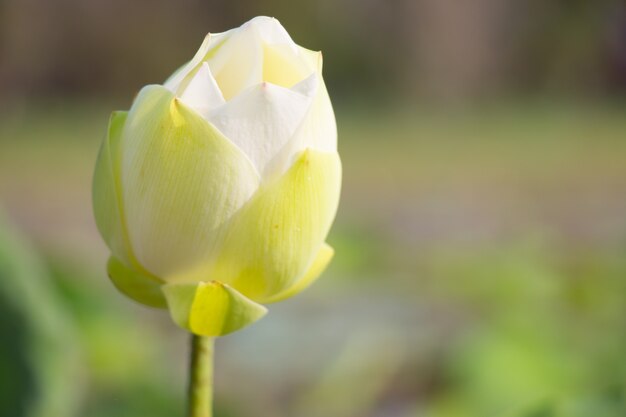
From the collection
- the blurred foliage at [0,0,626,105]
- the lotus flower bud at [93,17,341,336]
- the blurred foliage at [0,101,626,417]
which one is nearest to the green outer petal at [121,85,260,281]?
the lotus flower bud at [93,17,341,336]

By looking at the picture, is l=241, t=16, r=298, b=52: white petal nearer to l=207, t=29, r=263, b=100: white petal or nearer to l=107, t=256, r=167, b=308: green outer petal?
l=207, t=29, r=263, b=100: white petal

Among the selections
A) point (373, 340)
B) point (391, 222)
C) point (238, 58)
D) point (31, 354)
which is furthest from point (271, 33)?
point (391, 222)

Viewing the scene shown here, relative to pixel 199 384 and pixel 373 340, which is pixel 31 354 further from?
pixel 373 340

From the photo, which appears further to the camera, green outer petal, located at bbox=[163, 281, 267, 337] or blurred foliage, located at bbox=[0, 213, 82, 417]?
blurred foliage, located at bbox=[0, 213, 82, 417]

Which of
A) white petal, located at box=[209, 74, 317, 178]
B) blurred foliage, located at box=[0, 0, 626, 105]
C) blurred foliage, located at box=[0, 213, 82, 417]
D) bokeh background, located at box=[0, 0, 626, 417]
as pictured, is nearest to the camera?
white petal, located at box=[209, 74, 317, 178]

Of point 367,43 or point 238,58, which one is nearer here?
point 238,58

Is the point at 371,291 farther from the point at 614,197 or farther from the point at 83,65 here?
the point at 83,65

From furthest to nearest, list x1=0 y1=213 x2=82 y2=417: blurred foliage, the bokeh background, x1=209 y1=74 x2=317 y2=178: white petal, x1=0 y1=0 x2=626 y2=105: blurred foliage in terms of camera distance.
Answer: x1=0 y1=0 x2=626 y2=105: blurred foliage < the bokeh background < x1=0 y1=213 x2=82 y2=417: blurred foliage < x1=209 y1=74 x2=317 y2=178: white petal
